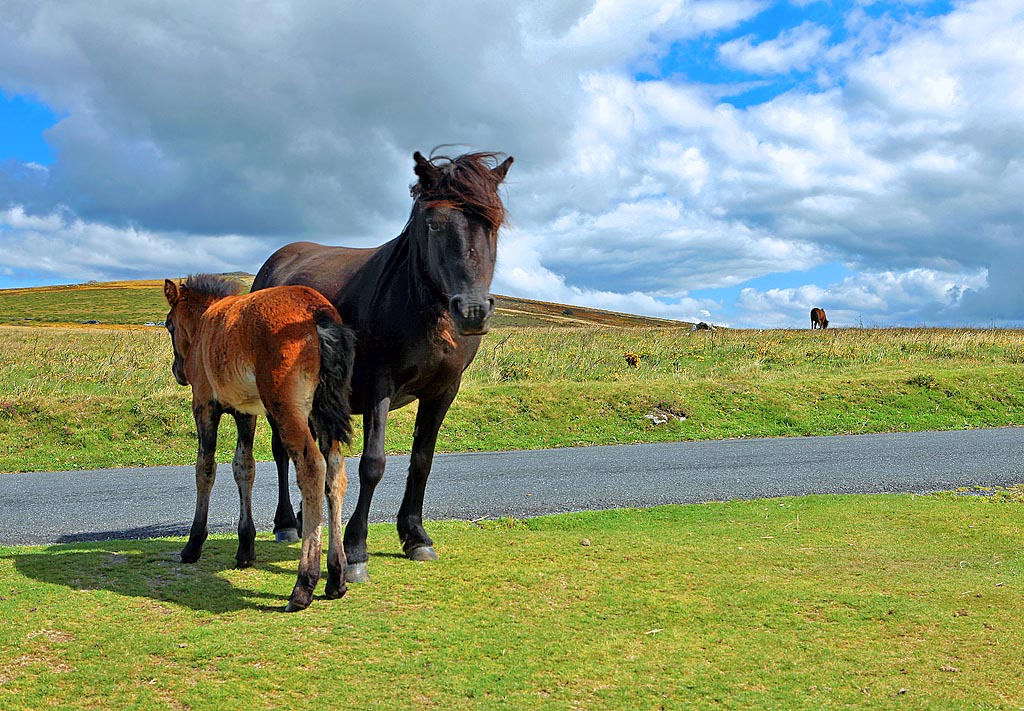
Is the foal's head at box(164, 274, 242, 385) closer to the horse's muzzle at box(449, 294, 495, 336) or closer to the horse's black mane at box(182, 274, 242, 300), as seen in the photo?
the horse's black mane at box(182, 274, 242, 300)

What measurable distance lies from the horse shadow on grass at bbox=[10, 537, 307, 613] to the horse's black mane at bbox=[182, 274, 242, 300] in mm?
2098

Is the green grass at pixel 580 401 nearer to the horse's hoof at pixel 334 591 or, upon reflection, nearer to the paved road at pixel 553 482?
the paved road at pixel 553 482

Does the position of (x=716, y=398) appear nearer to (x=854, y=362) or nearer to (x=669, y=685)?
(x=854, y=362)

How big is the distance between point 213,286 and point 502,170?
8.76 ft

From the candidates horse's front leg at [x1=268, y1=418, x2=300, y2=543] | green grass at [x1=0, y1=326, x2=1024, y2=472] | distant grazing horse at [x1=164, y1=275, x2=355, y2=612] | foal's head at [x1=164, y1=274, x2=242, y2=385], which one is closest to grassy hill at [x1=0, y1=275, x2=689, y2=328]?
green grass at [x1=0, y1=326, x2=1024, y2=472]

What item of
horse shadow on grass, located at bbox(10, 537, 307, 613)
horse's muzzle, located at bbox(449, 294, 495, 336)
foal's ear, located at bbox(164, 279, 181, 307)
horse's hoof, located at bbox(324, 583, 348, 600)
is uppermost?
foal's ear, located at bbox(164, 279, 181, 307)

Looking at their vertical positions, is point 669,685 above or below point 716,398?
below

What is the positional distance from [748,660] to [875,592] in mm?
1635

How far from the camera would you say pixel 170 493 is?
35.9ft

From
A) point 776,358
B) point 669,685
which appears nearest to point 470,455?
point 669,685

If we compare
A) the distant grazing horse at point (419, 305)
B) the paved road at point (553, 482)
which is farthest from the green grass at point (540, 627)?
the paved road at point (553, 482)

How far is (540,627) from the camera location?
4.64 metres

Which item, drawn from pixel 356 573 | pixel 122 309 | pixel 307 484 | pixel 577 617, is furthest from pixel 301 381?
pixel 122 309

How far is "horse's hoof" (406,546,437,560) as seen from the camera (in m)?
6.35
